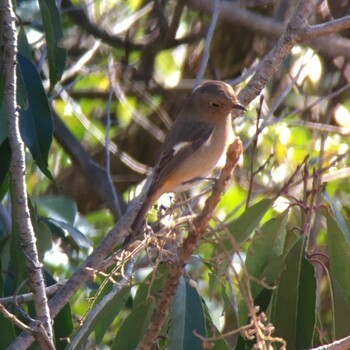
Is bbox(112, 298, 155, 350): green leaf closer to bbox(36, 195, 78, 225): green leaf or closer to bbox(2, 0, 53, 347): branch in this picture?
bbox(2, 0, 53, 347): branch

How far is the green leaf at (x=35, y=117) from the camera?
11.3 ft

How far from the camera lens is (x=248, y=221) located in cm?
337

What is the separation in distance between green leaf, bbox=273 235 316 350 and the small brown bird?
0.75 meters

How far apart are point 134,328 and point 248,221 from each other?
21.2 inches

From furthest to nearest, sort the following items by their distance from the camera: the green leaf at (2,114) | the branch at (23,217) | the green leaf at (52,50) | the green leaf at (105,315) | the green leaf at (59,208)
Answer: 1. the green leaf at (59,208)
2. the green leaf at (52,50)
3. the green leaf at (2,114)
4. the green leaf at (105,315)
5. the branch at (23,217)

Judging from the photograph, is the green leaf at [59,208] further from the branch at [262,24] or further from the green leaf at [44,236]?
the branch at [262,24]

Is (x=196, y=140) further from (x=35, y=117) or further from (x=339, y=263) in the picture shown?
(x=339, y=263)

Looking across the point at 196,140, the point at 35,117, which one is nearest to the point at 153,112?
the point at 196,140

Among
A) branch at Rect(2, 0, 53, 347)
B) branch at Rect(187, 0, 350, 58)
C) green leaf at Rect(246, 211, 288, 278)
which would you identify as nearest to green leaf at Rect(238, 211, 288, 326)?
green leaf at Rect(246, 211, 288, 278)

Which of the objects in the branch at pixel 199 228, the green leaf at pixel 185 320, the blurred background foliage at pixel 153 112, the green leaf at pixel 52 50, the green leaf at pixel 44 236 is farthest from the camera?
the blurred background foliage at pixel 153 112

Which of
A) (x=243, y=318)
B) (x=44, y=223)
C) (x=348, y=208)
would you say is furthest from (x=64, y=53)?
(x=348, y=208)

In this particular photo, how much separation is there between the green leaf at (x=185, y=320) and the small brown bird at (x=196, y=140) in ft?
2.37

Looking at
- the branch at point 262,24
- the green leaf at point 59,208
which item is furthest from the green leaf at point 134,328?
the branch at point 262,24

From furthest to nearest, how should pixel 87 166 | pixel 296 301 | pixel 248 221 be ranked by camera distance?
pixel 87 166, pixel 248 221, pixel 296 301
